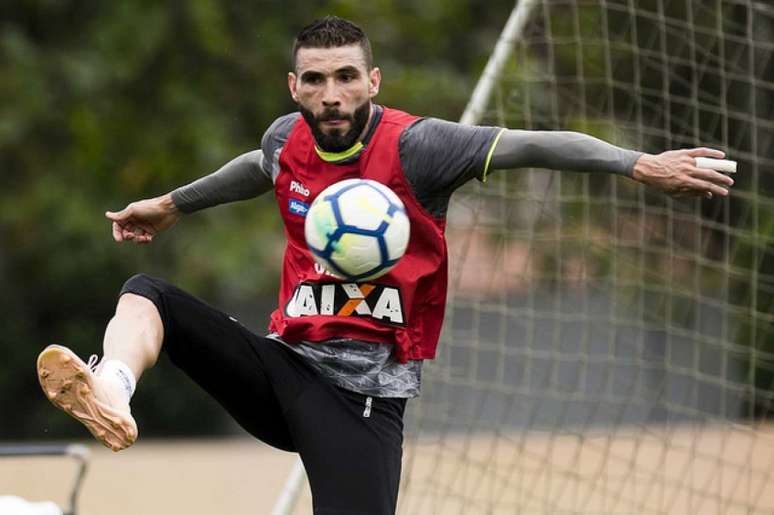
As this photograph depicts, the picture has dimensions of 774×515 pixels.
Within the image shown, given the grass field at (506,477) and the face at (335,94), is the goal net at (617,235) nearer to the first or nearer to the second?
the grass field at (506,477)

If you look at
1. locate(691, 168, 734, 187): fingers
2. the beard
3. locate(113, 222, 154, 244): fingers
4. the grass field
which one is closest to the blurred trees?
the grass field

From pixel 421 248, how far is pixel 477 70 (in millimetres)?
12835

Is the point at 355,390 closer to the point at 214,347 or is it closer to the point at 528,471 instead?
the point at 214,347

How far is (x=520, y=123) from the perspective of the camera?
26.1 feet

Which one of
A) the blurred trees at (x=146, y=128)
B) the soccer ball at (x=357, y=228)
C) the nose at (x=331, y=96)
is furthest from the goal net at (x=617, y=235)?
the blurred trees at (x=146, y=128)

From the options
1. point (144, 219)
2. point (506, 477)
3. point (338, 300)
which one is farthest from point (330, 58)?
point (506, 477)

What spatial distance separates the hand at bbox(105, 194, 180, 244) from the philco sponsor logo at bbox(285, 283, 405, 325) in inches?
32.0

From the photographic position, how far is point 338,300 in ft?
16.3

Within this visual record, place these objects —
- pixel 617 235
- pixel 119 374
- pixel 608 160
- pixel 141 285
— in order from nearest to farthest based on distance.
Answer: pixel 119 374 → pixel 608 160 → pixel 141 285 → pixel 617 235

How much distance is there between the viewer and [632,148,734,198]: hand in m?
4.50

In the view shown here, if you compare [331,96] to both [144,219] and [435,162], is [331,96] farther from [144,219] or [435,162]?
[144,219]

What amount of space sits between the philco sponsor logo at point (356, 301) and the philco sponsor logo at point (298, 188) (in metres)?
0.32

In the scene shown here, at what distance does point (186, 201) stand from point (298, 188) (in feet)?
2.16

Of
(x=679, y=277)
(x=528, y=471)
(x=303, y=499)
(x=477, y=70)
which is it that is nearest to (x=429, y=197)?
(x=528, y=471)
